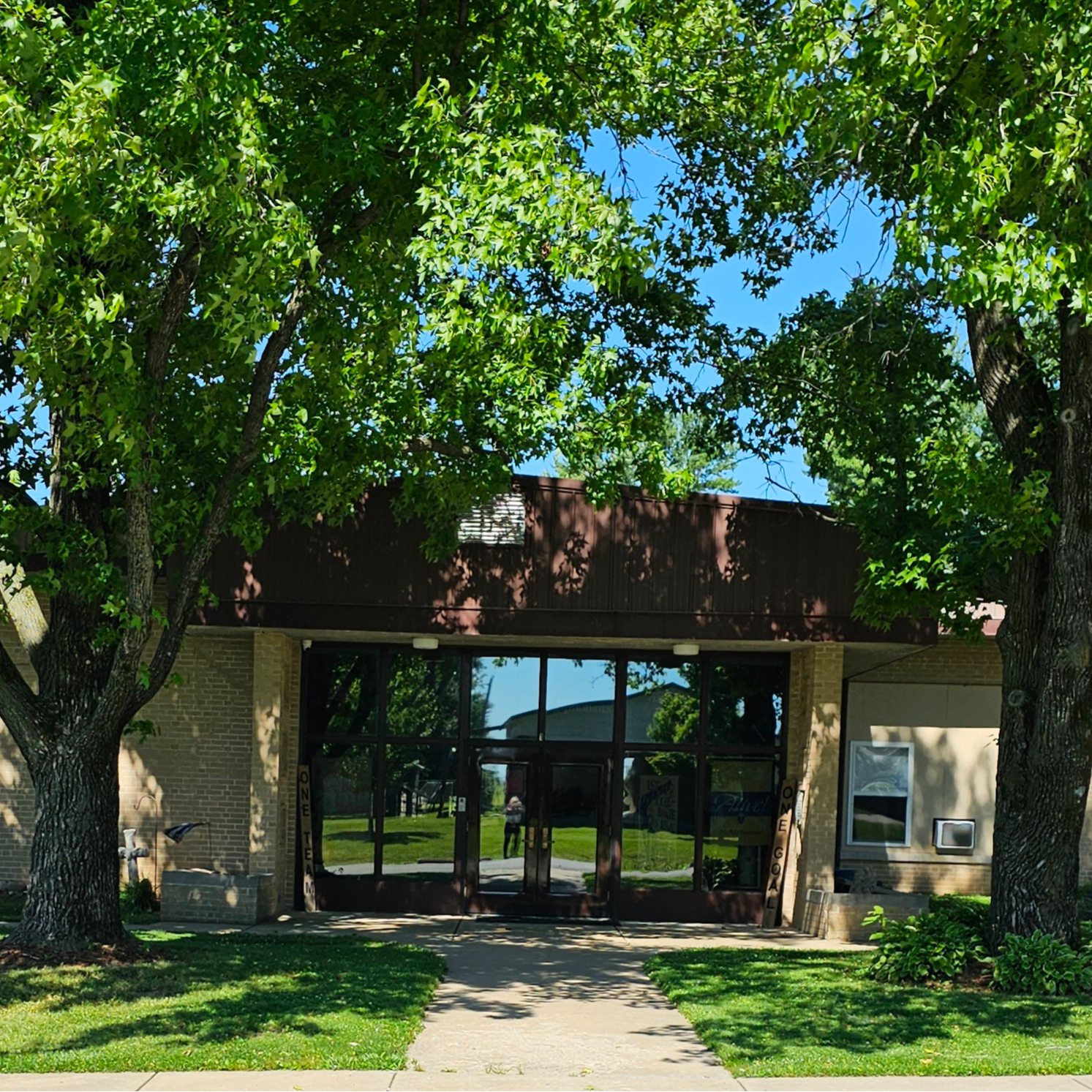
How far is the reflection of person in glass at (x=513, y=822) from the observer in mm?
18156

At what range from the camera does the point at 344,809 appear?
60.0ft

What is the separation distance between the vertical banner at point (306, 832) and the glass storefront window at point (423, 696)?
1.21 m

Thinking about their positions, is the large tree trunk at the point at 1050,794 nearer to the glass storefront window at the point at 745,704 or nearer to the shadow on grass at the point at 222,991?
the shadow on grass at the point at 222,991

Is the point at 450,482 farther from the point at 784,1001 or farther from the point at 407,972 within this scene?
the point at 784,1001

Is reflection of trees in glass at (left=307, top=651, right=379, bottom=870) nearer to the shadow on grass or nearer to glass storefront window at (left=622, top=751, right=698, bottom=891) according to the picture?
glass storefront window at (left=622, top=751, right=698, bottom=891)

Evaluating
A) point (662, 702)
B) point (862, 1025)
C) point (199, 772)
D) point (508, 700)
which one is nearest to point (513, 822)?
point (508, 700)

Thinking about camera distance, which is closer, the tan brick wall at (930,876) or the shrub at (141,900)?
the shrub at (141,900)

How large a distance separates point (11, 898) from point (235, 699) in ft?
11.7

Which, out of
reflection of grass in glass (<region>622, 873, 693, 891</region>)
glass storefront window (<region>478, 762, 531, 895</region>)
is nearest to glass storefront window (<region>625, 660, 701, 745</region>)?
glass storefront window (<region>478, 762, 531, 895</region>)

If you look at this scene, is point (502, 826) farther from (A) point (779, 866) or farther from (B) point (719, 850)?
(A) point (779, 866)

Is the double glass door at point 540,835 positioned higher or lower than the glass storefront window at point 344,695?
lower

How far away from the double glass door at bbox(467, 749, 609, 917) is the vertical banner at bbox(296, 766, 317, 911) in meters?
2.02

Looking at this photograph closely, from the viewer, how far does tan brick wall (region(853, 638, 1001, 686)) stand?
2103cm

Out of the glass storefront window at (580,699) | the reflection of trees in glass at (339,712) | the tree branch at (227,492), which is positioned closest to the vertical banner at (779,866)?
the glass storefront window at (580,699)
